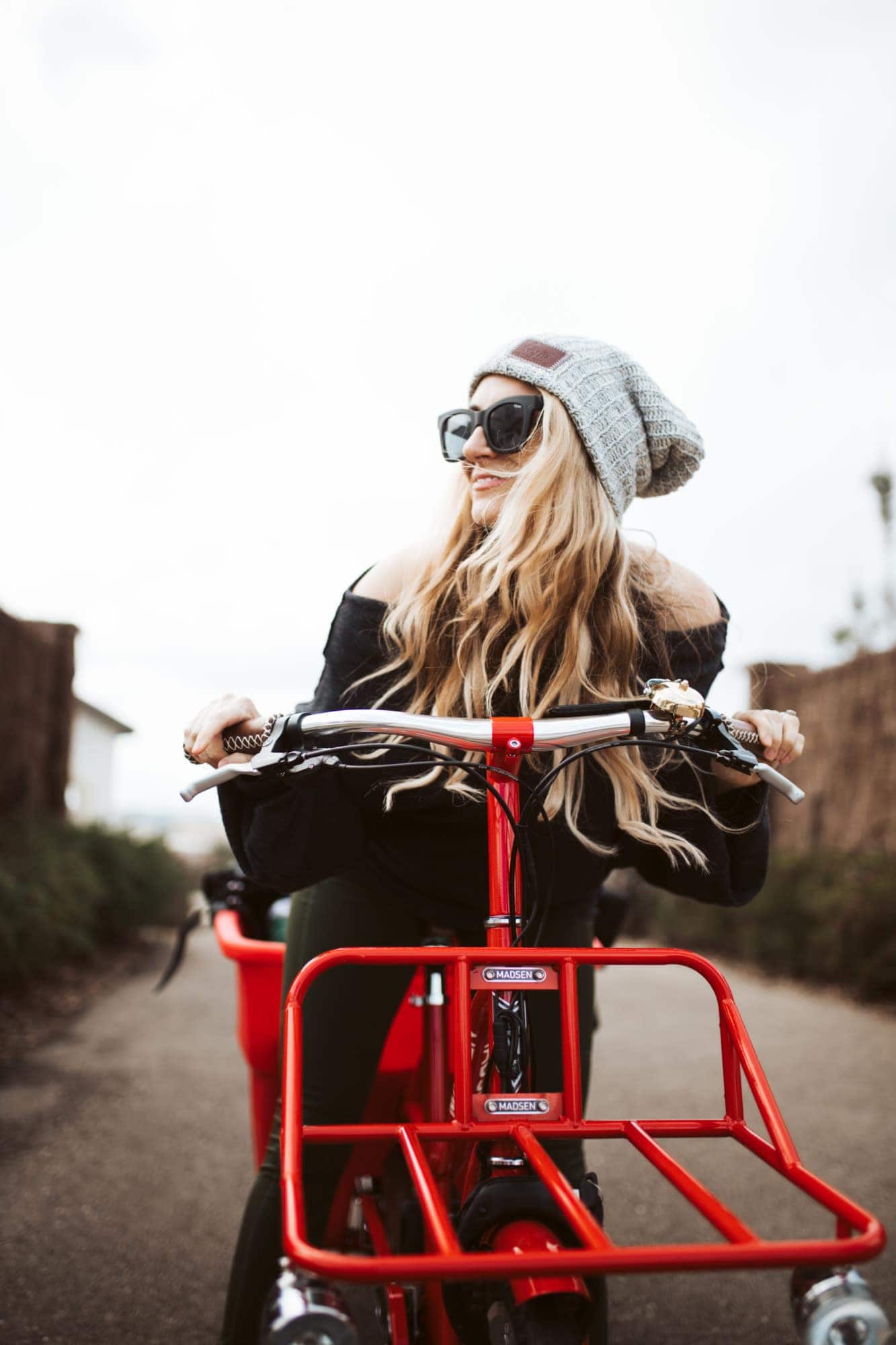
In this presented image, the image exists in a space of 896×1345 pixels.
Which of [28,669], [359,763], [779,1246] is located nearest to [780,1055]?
[359,763]

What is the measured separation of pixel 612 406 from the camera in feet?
6.58

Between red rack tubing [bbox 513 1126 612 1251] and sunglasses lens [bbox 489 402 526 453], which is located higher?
sunglasses lens [bbox 489 402 526 453]

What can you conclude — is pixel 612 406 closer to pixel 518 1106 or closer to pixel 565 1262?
pixel 518 1106

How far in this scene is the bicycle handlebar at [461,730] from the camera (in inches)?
55.2

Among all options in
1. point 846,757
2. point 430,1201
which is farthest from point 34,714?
point 430,1201

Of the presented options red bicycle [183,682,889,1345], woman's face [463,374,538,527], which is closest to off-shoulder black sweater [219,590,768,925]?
red bicycle [183,682,889,1345]

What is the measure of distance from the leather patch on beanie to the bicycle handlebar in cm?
84

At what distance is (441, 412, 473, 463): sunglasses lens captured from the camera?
80.8 inches

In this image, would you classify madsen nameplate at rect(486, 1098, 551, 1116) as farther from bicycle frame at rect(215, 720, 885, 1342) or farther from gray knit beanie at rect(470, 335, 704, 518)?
gray knit beanie at rect(470, 335, 704, 518)

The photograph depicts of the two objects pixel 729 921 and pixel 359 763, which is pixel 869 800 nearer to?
pixel 729 921

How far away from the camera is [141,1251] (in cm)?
300

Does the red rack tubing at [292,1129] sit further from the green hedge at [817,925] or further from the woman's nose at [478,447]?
the green hedge at [817,925]

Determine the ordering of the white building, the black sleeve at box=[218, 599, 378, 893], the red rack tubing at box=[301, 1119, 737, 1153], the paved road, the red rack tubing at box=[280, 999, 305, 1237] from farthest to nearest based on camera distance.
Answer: the white building, the paved road, the black sleeve at box=[218, 599, 378, 893], the red rack tubing at box=[301, 1119, 737, 1153], the red rack tubing at box=[280, 999, 305, 1237]

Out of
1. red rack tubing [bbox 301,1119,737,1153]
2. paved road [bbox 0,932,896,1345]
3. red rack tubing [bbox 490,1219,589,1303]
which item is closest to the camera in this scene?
red rack tubing [bbox 490,1219,589,1303]
